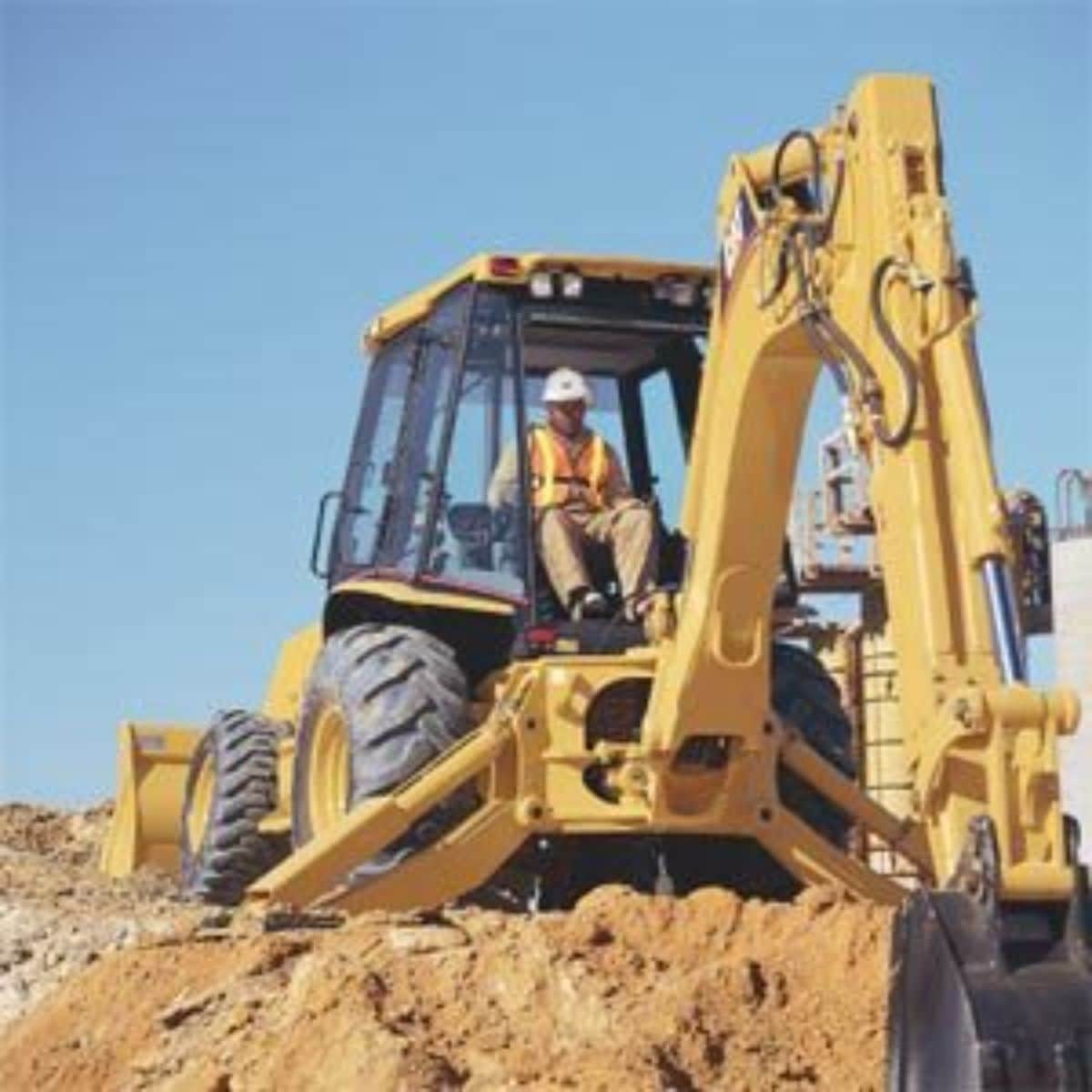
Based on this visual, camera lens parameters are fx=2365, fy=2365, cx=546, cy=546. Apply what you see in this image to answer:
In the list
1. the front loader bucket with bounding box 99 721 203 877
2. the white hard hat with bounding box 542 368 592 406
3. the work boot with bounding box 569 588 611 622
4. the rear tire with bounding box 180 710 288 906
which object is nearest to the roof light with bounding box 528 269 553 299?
the white hard hat with bounding box 542 368 592 406

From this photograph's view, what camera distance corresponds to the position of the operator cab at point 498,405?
8.91 meters

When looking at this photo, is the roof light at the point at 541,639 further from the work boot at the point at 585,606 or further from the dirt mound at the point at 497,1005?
the dirt mound at the point at 497,1005

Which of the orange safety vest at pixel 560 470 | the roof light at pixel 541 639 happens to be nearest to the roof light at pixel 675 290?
the orange safety vest at pixel 560 470

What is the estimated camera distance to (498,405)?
29.5ft

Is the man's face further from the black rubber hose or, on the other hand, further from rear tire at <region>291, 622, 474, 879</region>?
the black rubber hose

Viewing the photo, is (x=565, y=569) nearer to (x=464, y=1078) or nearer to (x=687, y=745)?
(x=687, y=745)

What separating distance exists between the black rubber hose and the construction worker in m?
2.41

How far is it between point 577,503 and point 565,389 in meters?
0.50

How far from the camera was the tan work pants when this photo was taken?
870 centimetres

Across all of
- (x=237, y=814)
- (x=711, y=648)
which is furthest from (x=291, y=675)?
(x=711, y=648)

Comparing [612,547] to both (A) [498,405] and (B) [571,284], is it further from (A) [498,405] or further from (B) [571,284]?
(B) [571,284]

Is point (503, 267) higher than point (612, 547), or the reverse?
point (503, 267)

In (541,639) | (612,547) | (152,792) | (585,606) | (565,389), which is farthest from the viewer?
(152,792)

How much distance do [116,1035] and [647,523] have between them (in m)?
3.02
